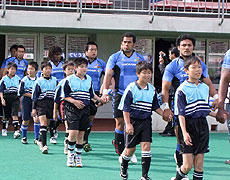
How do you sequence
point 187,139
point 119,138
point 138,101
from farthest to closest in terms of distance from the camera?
point 119,138
point 138,101
point 187,139

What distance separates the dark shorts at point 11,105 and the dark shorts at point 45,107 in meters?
2.63

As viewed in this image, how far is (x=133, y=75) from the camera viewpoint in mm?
8523

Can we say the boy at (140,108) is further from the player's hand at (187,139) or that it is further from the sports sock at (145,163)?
the player's hand at (187,139)

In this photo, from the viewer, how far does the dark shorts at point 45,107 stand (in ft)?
32.8

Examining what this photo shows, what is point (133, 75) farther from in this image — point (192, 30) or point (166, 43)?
point (166, 43)

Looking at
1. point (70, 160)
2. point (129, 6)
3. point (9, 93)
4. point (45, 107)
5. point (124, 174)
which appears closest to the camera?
point (124, 174)

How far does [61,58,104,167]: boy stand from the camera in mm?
8344

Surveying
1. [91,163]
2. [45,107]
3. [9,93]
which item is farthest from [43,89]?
[9,93]

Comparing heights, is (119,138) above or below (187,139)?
below

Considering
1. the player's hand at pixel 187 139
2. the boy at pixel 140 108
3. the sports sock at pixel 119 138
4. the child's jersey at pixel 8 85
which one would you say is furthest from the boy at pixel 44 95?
the player's hand at pixel 187 139

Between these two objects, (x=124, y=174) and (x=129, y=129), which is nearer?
(x=129, y=129)

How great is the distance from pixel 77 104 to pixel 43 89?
6.31ft

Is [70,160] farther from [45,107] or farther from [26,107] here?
[26,107]

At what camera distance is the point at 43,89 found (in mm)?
10078
